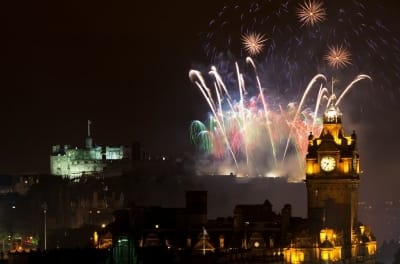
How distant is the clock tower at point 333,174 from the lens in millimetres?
137500

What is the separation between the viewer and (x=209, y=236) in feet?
411

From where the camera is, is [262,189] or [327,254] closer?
[327,254]

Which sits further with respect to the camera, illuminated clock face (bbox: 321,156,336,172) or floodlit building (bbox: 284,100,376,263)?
illuminated clock face (bbox: 321,156,336,172)

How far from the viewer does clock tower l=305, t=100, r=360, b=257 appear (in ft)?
451

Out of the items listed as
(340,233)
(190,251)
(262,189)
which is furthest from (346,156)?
(262,189)

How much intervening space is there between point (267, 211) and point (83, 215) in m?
47.2

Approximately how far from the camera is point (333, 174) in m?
138

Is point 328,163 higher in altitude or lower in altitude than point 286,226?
higher

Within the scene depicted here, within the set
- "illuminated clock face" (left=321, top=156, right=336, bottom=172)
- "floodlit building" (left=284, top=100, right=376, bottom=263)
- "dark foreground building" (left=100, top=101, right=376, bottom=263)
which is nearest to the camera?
"dark foreground building" (left=100, top=101, right=376, bottom=263)

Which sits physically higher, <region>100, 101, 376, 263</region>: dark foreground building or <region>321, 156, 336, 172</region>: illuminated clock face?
<region>321, 156, 336, 172</region>: illuminated clock face

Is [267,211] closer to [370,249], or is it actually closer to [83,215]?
[370,249]

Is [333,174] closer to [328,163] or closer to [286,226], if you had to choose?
[328,163]

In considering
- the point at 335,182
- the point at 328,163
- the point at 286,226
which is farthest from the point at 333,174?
the point at 286,226

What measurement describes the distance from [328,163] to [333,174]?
1.00 metres
